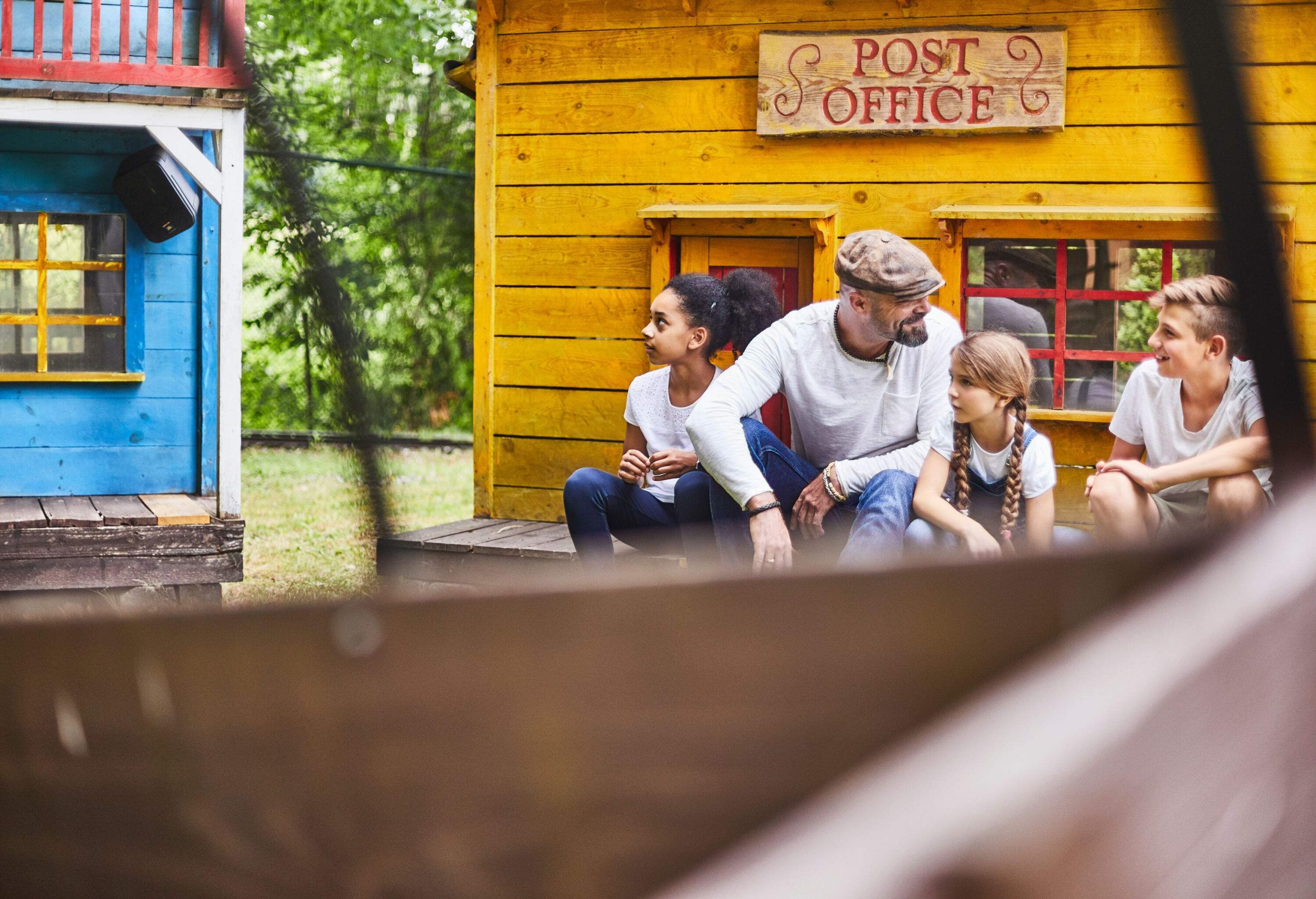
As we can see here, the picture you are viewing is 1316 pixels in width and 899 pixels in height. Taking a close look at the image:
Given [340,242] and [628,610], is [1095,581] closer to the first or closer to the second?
[628,610]

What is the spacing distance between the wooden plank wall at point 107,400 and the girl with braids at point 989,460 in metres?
4.24

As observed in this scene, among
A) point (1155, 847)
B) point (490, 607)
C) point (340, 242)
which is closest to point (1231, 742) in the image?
point (1155, 847)

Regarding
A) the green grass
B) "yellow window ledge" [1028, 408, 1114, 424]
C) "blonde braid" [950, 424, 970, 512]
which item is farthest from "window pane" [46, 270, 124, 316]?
"blonde braid" [950, 424, 970, 512]

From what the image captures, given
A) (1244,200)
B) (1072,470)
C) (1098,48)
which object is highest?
(1098,48)

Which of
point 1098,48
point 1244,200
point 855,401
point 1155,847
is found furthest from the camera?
point 1098,48

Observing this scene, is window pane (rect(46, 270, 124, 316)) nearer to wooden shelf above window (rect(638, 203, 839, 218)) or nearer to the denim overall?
wooden shelf above window (rect(638, 203, 839, 218))

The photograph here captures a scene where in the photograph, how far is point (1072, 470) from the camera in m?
4.04

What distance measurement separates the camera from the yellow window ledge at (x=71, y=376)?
222 inches

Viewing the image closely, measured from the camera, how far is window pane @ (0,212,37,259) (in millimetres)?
5637

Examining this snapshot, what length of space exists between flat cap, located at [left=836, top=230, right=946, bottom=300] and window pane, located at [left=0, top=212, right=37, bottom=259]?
4.41 m

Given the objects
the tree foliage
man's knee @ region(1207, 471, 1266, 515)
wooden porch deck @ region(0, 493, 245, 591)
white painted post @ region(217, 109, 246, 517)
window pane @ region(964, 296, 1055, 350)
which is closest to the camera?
the tree foliage

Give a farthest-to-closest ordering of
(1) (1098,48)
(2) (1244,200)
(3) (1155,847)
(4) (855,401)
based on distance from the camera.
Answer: (1) (1098,48)
(4) (855,401)
(2) (1244,200)
(3) (1155,847)

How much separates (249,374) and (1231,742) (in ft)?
40.7

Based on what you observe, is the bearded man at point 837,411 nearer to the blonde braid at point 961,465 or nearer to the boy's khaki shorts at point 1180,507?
the blonde braid at point 961,465
